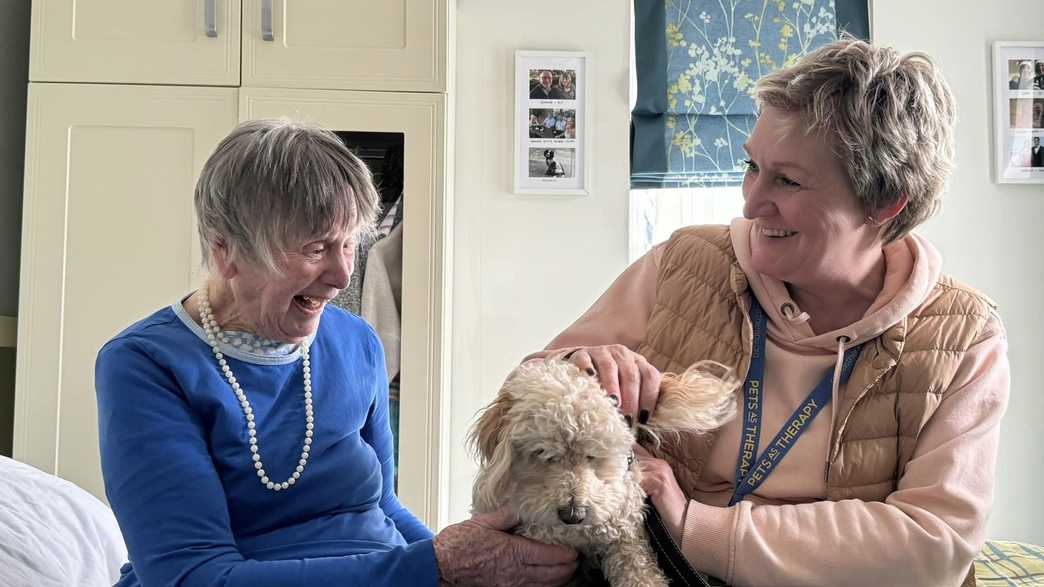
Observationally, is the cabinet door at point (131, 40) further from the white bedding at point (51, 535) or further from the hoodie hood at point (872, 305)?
the hoodie hood at point (872, 305)

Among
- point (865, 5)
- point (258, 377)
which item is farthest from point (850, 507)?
point (865, 5)

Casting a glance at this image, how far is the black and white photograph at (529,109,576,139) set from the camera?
3.19 metres

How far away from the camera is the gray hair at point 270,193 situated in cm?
123

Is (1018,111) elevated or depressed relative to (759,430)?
elevated

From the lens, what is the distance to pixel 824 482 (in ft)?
4.20

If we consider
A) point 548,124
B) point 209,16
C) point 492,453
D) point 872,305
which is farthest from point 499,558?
point 548,124

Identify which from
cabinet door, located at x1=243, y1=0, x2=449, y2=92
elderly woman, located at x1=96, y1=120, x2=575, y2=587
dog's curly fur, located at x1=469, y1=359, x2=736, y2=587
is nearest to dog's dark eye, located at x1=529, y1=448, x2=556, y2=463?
dog's curly fur, located at x1=469, y1=359, x2=736, y2=587

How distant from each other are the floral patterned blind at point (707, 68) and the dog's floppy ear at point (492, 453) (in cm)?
224

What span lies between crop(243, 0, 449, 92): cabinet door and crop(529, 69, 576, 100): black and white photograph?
25.4 inches

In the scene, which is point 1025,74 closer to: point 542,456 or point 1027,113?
point 1027,113

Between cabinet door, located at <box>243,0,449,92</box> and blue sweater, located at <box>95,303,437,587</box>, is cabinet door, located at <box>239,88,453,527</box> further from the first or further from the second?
blue sweater, located at <box>95,303,437,587</box>

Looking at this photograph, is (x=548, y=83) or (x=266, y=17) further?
(x=548, y=83)

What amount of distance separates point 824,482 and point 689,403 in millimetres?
270

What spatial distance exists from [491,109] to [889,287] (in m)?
2.05
